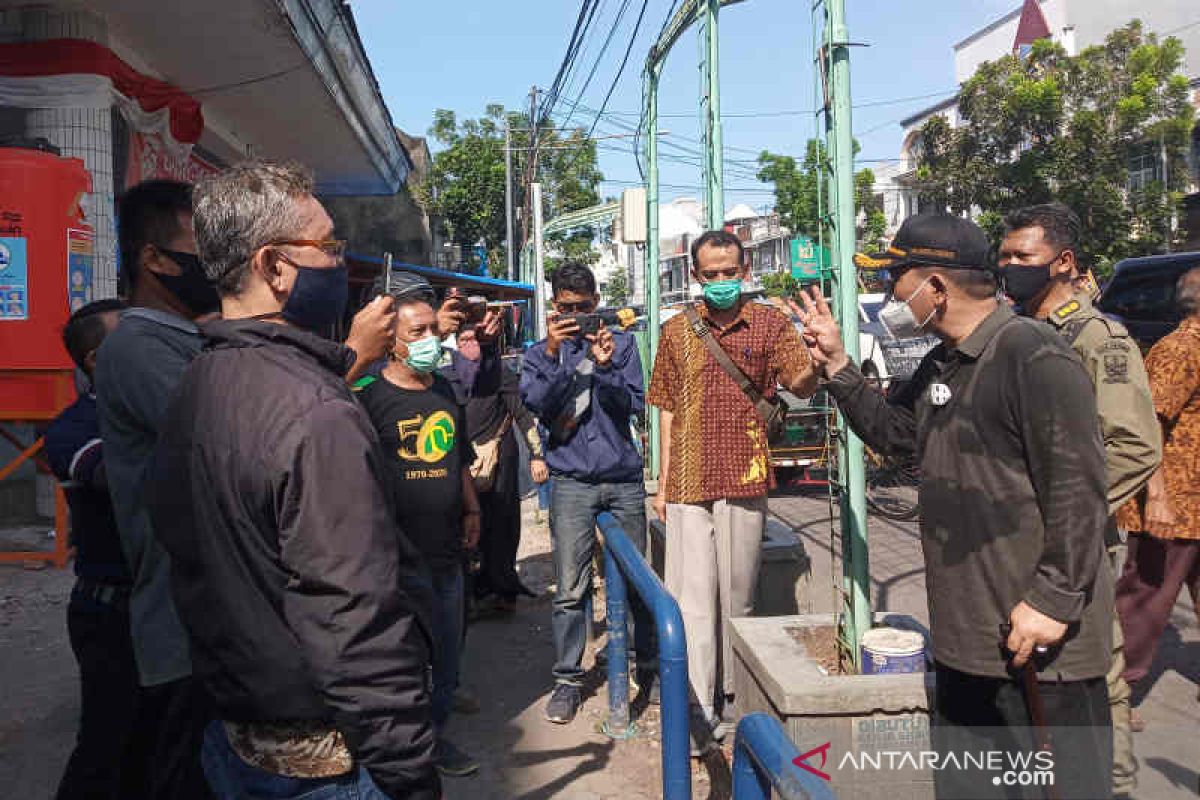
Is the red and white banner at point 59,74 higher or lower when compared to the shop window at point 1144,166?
lower

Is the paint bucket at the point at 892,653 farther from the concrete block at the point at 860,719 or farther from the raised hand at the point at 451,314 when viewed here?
the raised hand at the point at 451,314

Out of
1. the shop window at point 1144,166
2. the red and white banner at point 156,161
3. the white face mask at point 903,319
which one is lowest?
the white face mask at point 903,319

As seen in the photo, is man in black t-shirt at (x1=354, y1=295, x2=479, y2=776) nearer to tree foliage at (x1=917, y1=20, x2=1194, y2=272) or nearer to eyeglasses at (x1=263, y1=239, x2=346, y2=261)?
eyeglasses at (x1=263, y1=239, x2=346, y2=261)

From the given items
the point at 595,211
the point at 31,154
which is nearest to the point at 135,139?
the point at 31,154

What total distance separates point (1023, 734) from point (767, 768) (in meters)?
1.01

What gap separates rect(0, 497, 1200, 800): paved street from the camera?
3.72 meters

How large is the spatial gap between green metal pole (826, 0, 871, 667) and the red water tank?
18.7ft

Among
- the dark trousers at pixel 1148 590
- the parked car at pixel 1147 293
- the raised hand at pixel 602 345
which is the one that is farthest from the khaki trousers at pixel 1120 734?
the parked car at pixel 1147 293

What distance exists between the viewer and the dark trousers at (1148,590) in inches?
160

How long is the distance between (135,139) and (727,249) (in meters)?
6.10

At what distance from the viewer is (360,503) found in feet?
5.11

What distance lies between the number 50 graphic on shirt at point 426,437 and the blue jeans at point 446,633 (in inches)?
19.3

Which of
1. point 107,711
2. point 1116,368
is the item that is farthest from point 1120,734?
point 107,711

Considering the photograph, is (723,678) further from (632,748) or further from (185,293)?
(185,293)
